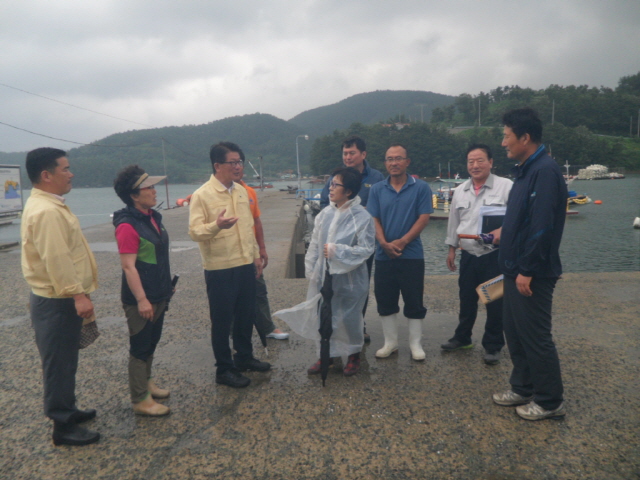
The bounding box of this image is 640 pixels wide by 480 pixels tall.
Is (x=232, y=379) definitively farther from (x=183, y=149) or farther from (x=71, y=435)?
(x=183, y=149)

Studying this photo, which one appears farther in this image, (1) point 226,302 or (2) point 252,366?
(2) point 252,366

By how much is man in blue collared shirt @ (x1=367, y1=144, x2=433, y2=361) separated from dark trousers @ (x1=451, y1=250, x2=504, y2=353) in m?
0.41

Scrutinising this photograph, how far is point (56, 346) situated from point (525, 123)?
10.6ft

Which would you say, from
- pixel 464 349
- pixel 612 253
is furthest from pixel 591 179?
pixel 464 349

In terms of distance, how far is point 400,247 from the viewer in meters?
3.62

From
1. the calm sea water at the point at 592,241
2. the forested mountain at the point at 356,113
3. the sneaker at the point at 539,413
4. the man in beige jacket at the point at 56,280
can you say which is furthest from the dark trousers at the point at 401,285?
the forested mountain at the point at 356,113

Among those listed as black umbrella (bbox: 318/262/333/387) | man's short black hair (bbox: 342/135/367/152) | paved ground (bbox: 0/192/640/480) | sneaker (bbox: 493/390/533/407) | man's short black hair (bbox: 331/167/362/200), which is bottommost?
paved ground (bbox: 0/192/640/480)

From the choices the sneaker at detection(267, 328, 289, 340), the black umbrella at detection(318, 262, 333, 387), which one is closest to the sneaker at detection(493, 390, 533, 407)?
the black umbrella at detection(318, 262, 333, 387)

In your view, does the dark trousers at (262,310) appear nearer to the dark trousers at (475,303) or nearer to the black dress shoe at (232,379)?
the black dress shoe at (232,379)

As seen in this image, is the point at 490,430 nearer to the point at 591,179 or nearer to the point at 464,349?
the point at 464,349

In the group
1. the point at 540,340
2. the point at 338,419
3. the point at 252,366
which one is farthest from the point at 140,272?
the point at 540,340

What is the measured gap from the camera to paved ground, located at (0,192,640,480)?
2275 mm

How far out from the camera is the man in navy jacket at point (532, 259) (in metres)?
2.52

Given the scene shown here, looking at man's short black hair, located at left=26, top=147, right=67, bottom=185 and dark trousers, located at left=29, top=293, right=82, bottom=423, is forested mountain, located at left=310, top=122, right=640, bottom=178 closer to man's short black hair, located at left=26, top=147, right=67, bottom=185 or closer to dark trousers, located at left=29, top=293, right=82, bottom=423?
man's short black hair, located at left=26, top=147, right=67, bottom=185
